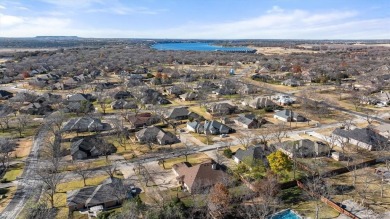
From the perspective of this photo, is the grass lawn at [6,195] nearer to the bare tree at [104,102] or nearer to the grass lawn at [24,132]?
the grass lawn at [24,132]

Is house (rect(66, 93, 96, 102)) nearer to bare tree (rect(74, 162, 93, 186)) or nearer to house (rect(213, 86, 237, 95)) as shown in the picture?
house (rect(213, 86, 237, 95))

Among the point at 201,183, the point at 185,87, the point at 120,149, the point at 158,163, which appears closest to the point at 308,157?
the point at 201,183

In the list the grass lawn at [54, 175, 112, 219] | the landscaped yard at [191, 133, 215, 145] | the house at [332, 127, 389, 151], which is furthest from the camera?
the landscaped yard at [191, 133, 215, 145]

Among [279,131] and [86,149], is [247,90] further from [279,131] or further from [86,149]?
[86,149]

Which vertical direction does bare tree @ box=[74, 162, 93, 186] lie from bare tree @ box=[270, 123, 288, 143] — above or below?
below

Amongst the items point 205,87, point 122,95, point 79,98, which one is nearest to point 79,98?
point 79,98

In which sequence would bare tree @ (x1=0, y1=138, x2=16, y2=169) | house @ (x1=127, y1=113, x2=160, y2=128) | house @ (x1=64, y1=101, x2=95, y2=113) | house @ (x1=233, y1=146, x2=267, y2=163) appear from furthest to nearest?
house @ (x1=64, y1=101, x2=95, y2=113) < house @ (x1=127, y1=113, x2=160, y2=128) < bare tree @ (x1=0, y1=138, x2=16, y2=169) < house @ (x1=233, y1=146, x2=267, y2=163)

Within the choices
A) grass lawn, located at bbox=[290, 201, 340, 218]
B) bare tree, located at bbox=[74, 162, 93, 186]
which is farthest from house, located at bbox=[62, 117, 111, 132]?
grass lawn, located at bbox=[290, 201, 340, 218]
